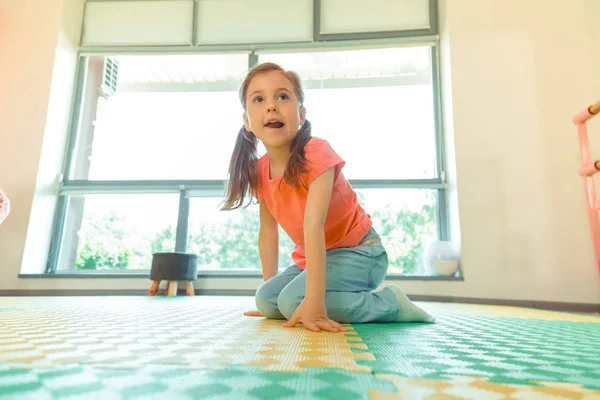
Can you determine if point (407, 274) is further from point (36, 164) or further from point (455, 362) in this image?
point (36, 164)

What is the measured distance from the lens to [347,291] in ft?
3.46

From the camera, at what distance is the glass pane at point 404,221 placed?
254 cm

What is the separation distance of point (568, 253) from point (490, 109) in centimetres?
92

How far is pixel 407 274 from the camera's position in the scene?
8.12ft

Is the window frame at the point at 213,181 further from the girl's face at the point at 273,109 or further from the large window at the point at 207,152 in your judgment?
the girl's face at the point at 273,109

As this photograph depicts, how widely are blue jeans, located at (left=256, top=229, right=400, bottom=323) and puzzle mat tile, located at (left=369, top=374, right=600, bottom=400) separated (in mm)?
608

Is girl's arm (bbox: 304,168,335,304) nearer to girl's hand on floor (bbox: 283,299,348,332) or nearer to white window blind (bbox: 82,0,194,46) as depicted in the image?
girl's hand on floor (bbox: 283,299,348,332)

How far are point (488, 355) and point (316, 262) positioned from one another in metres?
0.42

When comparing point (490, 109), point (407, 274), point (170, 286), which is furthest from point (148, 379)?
point (490, 109)

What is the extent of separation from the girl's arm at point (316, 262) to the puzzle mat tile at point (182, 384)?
0.40m

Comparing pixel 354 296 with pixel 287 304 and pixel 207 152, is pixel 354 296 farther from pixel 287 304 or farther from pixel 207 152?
pixel 207 152

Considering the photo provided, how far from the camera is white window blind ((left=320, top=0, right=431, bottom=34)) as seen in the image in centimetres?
279

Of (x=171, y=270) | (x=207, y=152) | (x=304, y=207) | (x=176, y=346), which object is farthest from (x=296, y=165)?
(x=207, y=152)

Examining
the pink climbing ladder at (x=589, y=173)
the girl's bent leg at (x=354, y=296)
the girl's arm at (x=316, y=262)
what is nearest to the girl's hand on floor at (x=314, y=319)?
the girl's arm at (x=316, y=262)
